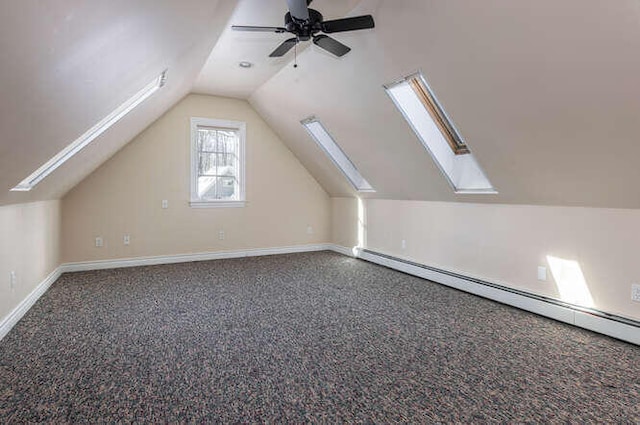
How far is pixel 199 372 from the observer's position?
218 cm

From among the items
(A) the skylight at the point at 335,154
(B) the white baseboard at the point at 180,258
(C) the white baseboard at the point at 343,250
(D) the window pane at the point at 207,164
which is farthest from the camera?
(C) the white baseboard at the point at 343,250

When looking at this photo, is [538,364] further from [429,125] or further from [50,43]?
[50,43]

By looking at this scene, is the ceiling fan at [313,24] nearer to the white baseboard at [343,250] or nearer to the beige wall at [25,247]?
the beige wall at [25,247]

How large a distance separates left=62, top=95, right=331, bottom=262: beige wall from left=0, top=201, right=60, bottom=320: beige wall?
49 cm

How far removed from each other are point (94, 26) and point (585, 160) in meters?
3.05

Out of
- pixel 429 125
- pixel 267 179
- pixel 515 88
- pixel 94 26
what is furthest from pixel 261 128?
pixel 94 26

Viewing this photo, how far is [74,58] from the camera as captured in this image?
1.52m

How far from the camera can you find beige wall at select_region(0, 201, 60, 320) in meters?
2.72

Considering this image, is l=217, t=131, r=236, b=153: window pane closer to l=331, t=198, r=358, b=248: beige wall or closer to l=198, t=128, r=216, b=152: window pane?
l=198, t=128, r=216, b=152: window pane

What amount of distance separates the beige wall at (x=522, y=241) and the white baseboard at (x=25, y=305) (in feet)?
13.6

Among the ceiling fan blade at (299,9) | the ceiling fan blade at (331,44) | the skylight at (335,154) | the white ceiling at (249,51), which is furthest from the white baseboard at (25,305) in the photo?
the skylight at (335,154)

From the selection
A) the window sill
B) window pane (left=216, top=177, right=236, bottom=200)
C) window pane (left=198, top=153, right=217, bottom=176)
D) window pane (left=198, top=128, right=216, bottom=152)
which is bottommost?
the window sill

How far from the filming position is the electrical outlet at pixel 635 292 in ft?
8.77

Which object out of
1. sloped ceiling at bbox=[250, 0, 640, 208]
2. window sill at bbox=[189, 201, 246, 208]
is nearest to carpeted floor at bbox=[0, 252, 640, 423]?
sloped ceiling at bbox=[250, 0, 640, 208]
